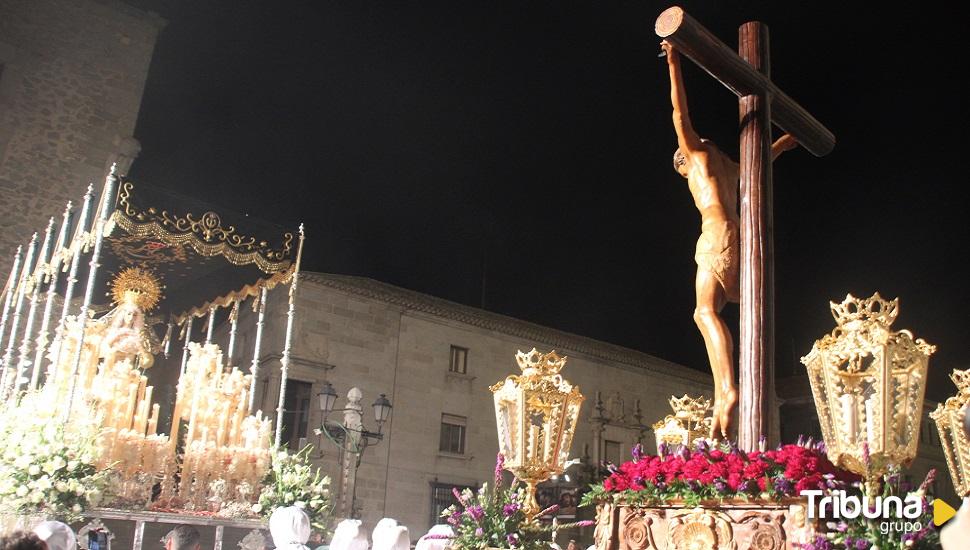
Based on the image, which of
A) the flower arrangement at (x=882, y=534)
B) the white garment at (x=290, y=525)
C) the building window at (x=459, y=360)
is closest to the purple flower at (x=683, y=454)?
the flower arrangement at (x=882, y=534)

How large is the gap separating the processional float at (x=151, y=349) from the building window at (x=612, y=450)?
610 inches

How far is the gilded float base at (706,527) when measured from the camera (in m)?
3.72

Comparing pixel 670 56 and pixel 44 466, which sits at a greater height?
pixel 670 56

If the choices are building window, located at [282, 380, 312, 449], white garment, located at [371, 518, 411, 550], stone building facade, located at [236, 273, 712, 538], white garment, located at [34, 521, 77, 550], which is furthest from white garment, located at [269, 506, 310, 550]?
building window, located at [282, 380, 312, 449]

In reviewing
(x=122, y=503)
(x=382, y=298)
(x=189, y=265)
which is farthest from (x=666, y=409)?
(x=122, y=503)

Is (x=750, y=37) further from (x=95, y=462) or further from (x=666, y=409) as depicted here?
(x=666, y=409)

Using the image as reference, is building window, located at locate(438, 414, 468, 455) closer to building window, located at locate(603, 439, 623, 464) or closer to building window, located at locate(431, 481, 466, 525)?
building window, located at locate(431, 481, 466, 525)

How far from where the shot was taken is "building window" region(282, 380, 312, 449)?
18.6 m

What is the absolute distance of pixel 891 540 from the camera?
350cm

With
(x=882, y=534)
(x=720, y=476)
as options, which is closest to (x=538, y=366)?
(x=720, y=476)

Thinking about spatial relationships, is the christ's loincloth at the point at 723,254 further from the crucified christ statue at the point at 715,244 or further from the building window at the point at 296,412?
the building window at the point at 296,412

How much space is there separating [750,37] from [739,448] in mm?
3149

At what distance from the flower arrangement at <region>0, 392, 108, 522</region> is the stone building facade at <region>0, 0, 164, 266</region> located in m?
7.96

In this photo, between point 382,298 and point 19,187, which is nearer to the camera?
point 19,187
